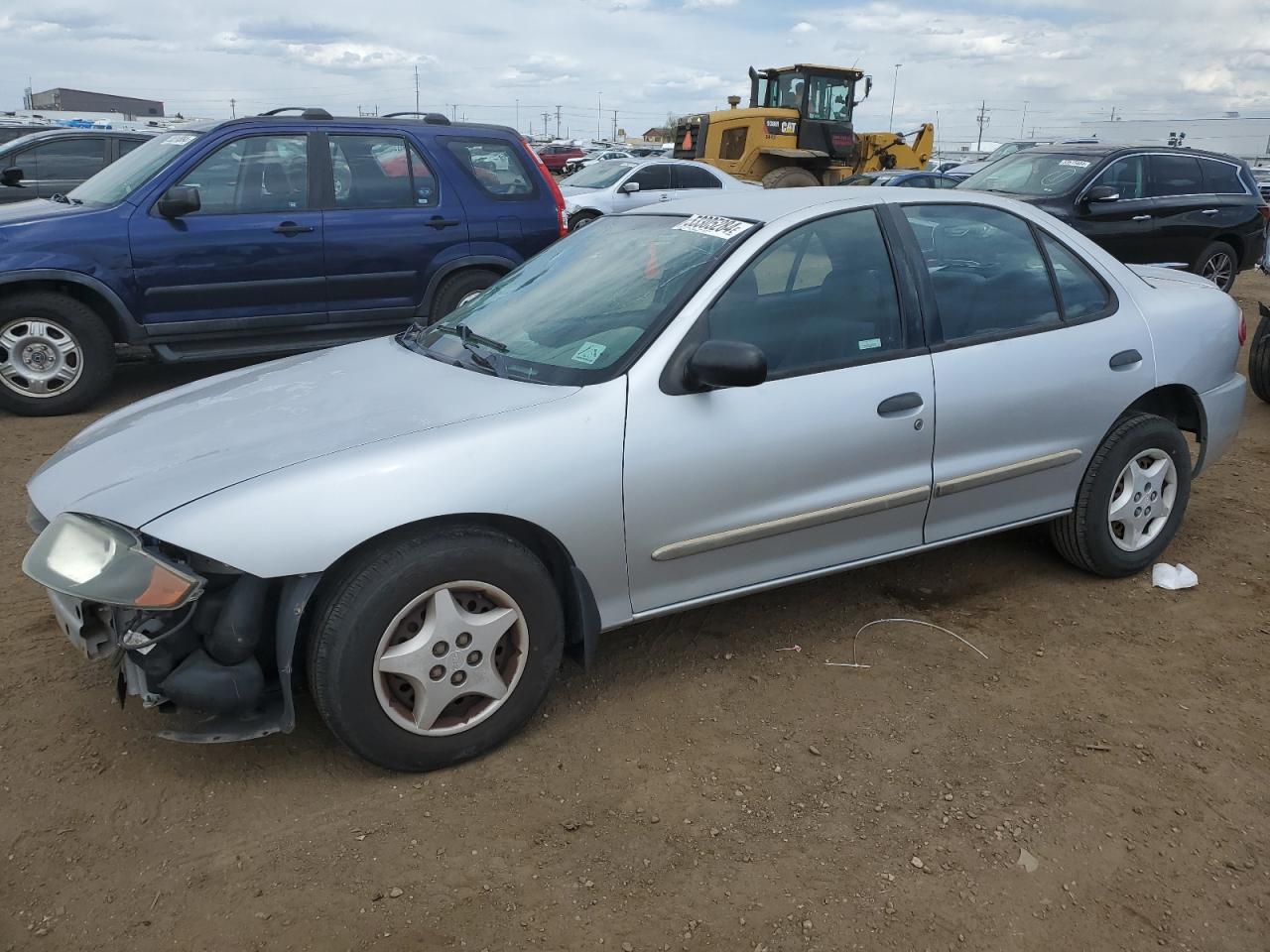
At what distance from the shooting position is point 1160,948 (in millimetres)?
2264

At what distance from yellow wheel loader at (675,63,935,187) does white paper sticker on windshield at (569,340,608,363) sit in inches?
661

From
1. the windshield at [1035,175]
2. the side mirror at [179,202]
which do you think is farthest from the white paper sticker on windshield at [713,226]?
the windshield at [1035,175]

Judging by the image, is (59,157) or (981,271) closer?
(981,271)

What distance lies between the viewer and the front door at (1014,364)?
3469 millimetres

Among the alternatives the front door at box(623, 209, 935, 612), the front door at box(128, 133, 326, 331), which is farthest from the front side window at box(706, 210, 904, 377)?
the front door at box(128, 133, 326, 331)

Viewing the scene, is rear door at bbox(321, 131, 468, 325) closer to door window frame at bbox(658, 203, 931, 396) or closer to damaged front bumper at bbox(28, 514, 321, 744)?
door window frame at bbox(658, 203, 931, 396)

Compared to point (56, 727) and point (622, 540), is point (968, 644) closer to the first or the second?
point (622, 540)

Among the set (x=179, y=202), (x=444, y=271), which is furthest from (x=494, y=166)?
(x=179, y=202)

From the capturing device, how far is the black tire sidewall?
3.88 m

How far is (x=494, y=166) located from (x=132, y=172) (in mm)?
2438

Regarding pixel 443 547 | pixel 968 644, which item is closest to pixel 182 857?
pixel 443 547

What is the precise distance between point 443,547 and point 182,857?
100 cm

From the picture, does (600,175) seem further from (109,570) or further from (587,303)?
(109,570)

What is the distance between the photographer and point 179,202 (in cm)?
621
